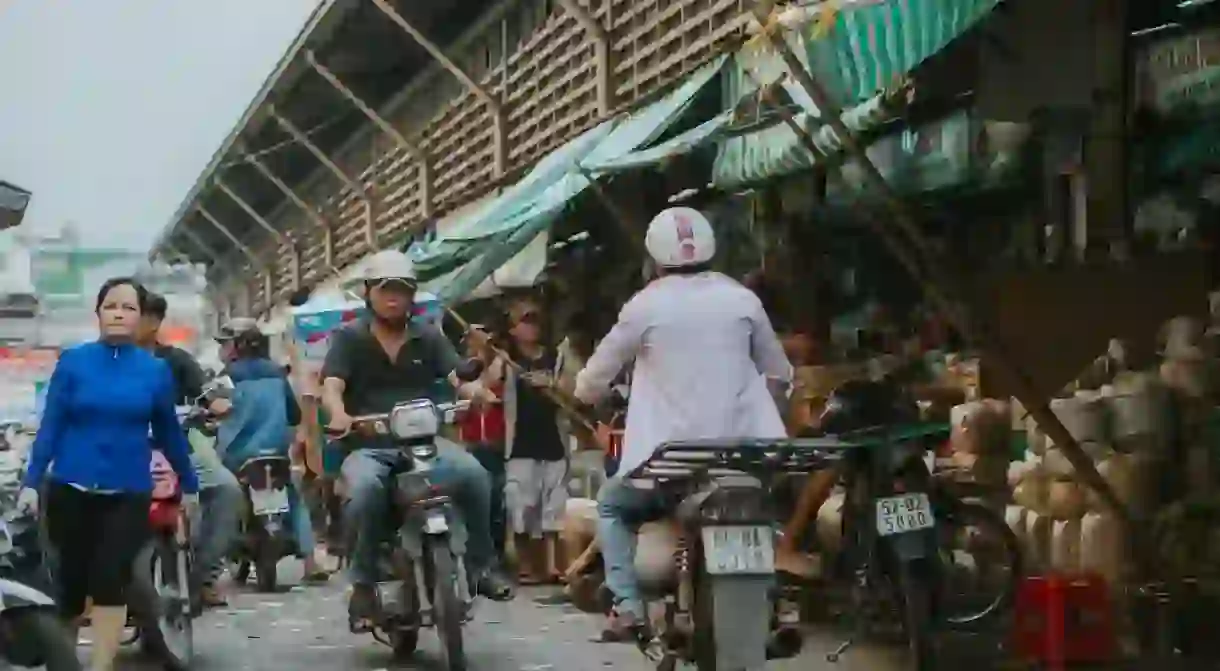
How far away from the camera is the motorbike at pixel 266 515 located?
45.2 feet

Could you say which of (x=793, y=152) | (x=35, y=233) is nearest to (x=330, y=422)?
(x=793, y=152)

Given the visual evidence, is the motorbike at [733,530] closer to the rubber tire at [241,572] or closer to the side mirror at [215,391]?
the side mirror at [215,391]

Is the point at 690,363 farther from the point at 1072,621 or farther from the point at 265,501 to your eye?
the point at 265,501

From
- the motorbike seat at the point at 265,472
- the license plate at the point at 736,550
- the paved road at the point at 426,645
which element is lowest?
the paved road at the point at 426,645

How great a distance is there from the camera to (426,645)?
10281 mm

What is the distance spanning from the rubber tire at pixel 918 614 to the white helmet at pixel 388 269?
273cm

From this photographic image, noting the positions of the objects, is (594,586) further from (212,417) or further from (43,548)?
(43,548)

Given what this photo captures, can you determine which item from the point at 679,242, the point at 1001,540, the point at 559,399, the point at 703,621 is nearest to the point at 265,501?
the point at 559,399

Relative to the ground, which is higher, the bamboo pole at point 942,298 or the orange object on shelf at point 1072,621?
the bamboo pole at point 942,298

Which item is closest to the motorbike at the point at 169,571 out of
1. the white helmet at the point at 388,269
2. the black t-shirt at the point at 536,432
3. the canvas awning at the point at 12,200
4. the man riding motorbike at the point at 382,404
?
the man riding motorbike at the point at 382,404

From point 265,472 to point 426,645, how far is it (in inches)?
148

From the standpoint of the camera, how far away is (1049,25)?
335 inches

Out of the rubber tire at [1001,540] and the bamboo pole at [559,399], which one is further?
the bamboo pole at [559,399]

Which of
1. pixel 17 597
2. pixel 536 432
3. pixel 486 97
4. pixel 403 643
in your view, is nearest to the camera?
pixel 17 597
